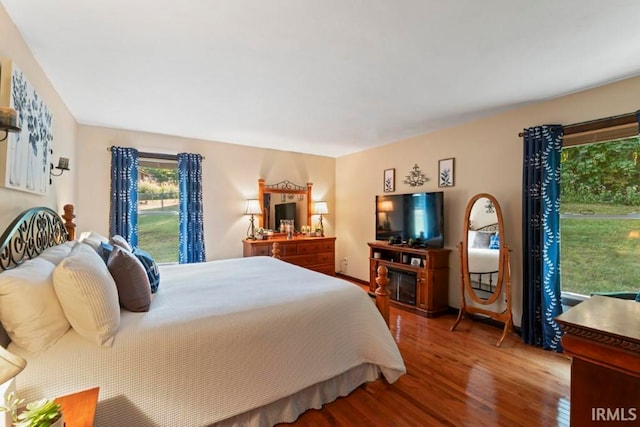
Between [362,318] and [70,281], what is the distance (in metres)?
1.70

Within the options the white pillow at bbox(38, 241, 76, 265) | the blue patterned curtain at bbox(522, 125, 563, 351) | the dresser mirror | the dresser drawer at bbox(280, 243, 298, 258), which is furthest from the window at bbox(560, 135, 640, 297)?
the white pillow at bbox(38, 241, 76, 265)

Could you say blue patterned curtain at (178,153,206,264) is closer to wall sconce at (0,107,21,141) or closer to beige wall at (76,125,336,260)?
beige wall at (76,125,336,260)

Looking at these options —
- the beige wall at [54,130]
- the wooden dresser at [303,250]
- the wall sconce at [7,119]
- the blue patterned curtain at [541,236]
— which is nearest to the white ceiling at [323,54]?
the beige wall at [54,130]

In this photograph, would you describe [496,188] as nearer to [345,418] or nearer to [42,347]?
[345,418]

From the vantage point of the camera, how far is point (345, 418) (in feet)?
5.99

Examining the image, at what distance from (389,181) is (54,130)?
4.05 m

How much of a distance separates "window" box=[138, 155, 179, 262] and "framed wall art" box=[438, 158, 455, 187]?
3.79m

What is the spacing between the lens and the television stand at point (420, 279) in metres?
3.62

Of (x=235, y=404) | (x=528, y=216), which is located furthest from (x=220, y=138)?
(x=528, y=216)

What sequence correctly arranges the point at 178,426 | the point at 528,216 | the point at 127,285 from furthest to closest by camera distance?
the point at 528,216 < the point at 127,285 < the point at 178,426

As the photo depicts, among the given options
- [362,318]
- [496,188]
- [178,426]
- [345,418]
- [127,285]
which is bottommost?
[345,418]

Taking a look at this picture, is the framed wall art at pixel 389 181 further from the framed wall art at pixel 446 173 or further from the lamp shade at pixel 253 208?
the lamp shade at pixel 253 208

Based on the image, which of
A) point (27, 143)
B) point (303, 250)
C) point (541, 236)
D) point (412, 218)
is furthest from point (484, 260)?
point (27, 143)

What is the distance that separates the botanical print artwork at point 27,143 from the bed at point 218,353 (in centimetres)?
25
